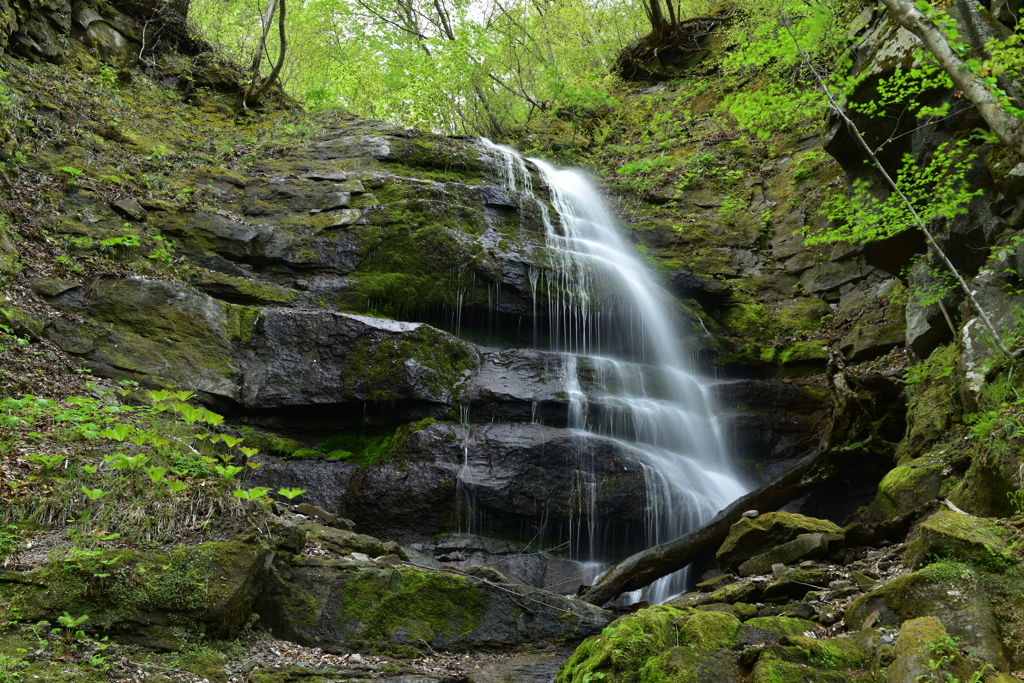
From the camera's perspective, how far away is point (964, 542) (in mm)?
4102

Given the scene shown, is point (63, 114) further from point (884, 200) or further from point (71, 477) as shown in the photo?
point (884, 200)

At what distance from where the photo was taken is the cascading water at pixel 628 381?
331 inches

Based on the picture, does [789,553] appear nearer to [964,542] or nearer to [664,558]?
Result: [664,558]

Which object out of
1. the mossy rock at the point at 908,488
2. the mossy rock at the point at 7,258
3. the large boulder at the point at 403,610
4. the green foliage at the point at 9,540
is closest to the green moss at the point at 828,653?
the large boulder at the point at 403,610

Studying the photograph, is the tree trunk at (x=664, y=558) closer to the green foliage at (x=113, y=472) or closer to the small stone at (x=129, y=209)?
the green foliage at (x=113, y=472)

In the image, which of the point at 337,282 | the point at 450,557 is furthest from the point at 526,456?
the point at 337,282

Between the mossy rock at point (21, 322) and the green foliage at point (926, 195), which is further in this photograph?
the green foliage at point (926, 195)

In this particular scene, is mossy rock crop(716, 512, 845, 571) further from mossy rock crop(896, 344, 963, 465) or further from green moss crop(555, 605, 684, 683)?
green moss crop(555, 605, 684, 683)

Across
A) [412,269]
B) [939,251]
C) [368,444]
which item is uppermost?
[412,269]

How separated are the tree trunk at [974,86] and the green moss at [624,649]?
477cm

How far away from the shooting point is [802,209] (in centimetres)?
1427

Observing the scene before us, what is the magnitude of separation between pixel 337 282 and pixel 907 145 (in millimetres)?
8627

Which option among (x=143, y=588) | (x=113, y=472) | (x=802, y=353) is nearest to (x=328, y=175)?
(x=113, y=472)

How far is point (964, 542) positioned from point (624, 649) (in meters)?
2.39
